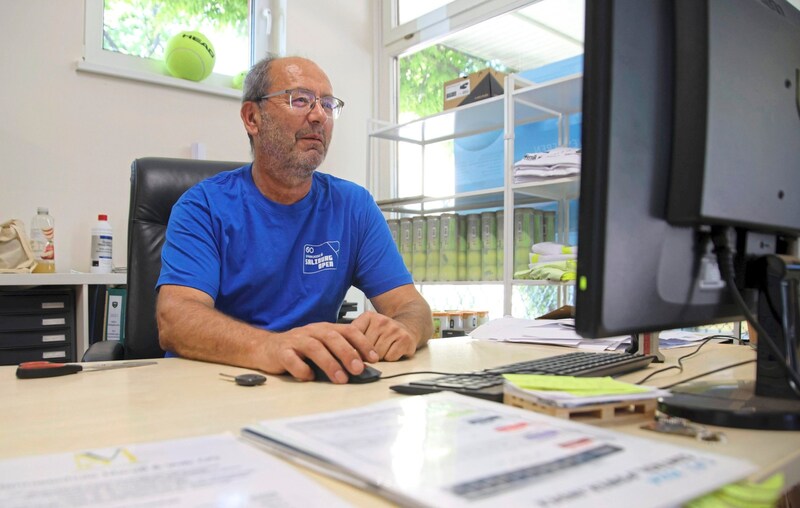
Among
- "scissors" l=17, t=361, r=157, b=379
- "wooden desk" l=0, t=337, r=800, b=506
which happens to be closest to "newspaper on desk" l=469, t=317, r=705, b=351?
"wooden desk" l=0, t=337, r=800, b=506

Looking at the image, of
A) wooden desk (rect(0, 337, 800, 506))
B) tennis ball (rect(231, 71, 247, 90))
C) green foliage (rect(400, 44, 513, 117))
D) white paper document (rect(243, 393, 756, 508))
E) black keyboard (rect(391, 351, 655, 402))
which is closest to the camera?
white paper document (rect(243, 393, 756, 508))

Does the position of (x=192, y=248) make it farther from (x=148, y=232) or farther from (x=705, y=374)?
(x=705, y=374)

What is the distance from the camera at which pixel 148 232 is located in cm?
148

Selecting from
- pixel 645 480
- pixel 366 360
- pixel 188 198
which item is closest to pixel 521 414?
pixel 645 480

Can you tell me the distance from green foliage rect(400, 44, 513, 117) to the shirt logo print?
6.33ft

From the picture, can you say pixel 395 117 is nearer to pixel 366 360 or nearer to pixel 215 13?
pixel 215 13

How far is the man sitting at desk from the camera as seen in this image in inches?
47.3

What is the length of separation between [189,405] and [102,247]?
1.88 meters

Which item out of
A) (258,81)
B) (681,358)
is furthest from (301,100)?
(681,358)

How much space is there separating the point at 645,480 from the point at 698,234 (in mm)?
339

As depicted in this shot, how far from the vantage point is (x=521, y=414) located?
0.52m

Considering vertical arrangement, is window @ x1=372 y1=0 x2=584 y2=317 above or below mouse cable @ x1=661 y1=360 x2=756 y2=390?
above

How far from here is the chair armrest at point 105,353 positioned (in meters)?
1.21

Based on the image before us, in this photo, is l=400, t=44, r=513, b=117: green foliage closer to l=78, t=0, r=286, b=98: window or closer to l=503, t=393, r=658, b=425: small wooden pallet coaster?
l=78, t=0, r=286, b=98: window
